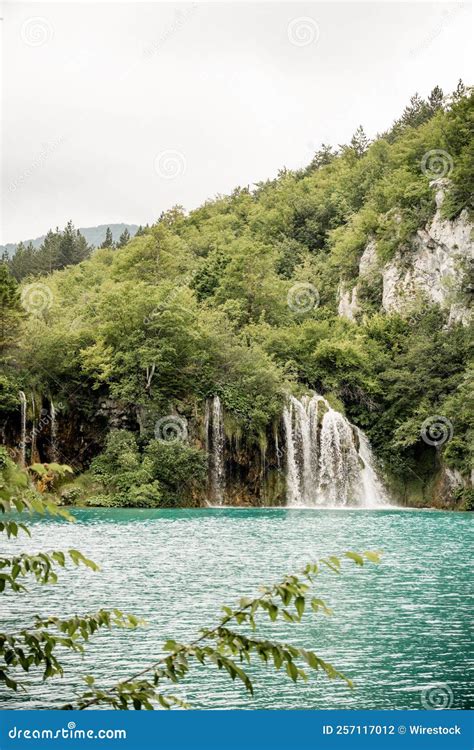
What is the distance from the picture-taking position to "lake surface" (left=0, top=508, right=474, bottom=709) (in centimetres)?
853

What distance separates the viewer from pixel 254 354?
4319 cm

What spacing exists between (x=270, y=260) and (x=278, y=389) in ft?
47.8

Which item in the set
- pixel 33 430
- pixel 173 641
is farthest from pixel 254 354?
pixel 173 641

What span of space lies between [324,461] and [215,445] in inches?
214

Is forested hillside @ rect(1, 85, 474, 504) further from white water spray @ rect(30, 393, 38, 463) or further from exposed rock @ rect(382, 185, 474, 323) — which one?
white water spray @ rect(30, 393, 38, 463)

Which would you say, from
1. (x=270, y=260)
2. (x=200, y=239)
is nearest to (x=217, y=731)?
(x=270, y=260)

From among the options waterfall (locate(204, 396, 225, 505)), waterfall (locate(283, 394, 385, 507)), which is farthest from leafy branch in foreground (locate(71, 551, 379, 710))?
waterfall (locate(283, 394, 385, 507))

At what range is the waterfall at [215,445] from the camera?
39.3 metres

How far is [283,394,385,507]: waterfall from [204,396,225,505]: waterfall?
3.29 metres

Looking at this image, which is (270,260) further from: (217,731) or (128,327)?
(217,731)

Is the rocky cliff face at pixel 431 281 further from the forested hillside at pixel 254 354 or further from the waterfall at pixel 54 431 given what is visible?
the waterfall at pixel 54 431

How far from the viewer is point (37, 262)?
94938 millimetres

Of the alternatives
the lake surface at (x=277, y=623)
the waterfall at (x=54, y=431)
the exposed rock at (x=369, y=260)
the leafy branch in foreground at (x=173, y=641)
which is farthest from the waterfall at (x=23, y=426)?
the leafy branch in foreground at (x=173, y=641)

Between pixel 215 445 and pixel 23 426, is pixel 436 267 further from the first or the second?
pixel 23 426
